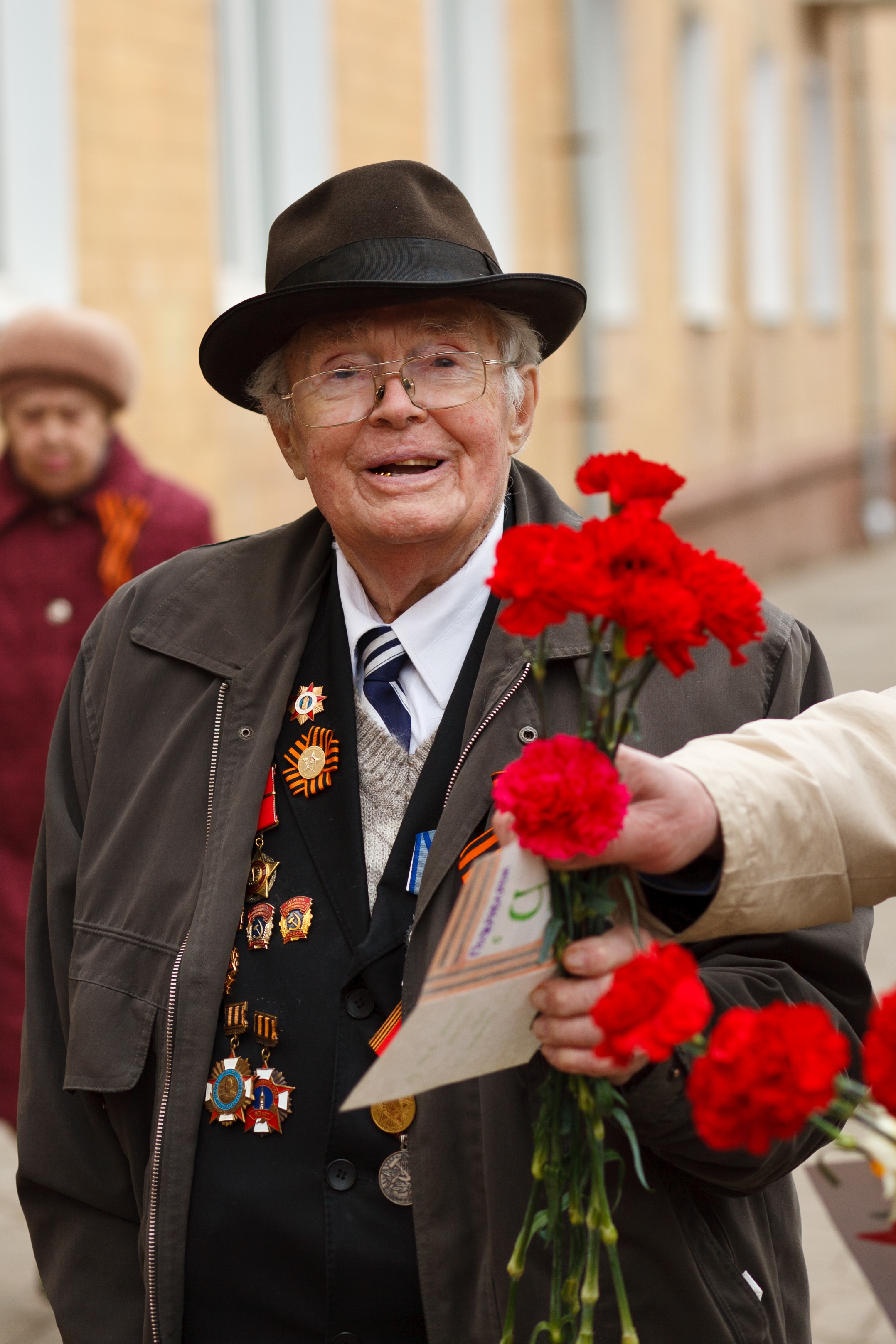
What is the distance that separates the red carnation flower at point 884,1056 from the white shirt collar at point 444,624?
113 cm

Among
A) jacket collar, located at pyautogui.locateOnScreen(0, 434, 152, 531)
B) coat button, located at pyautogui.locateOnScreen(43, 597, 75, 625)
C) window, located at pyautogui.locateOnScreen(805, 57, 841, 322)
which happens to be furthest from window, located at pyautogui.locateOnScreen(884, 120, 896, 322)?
coat button, located at pyautogui.locateOnScreen(43, 597, 75, 625)

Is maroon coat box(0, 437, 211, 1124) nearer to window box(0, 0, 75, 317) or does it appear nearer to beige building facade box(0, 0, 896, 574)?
beige building facade box(0, 0, 896, 574)

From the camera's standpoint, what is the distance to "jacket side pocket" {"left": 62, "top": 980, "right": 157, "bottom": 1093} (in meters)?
2.17

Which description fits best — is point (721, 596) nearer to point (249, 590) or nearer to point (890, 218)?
point (249, 590)

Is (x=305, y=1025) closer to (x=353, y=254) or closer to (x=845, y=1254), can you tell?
(x=353, y=254)

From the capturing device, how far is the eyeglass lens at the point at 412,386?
7.55 feet

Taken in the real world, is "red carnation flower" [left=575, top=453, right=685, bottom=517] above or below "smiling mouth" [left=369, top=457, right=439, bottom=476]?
below

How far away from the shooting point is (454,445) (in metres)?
2.32

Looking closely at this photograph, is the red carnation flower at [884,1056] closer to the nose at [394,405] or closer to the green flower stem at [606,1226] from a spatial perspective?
the green flower stem at [606,1226]

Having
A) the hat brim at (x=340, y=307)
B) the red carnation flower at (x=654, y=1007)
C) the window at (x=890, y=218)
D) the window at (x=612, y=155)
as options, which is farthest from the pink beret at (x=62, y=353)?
the window at (x=890, y=218)

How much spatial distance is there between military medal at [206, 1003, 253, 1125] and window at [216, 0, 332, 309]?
6898 millimetres

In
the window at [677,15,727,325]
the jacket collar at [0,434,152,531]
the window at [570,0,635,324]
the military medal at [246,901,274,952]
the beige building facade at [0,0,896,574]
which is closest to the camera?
the military medal at [246,901,274,952]

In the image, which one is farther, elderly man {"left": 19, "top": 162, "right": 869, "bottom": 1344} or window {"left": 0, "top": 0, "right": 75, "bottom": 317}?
window {"left": 0, "top": 0, "right": 75, "bottom": 317}

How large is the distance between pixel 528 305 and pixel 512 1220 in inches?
46.4
